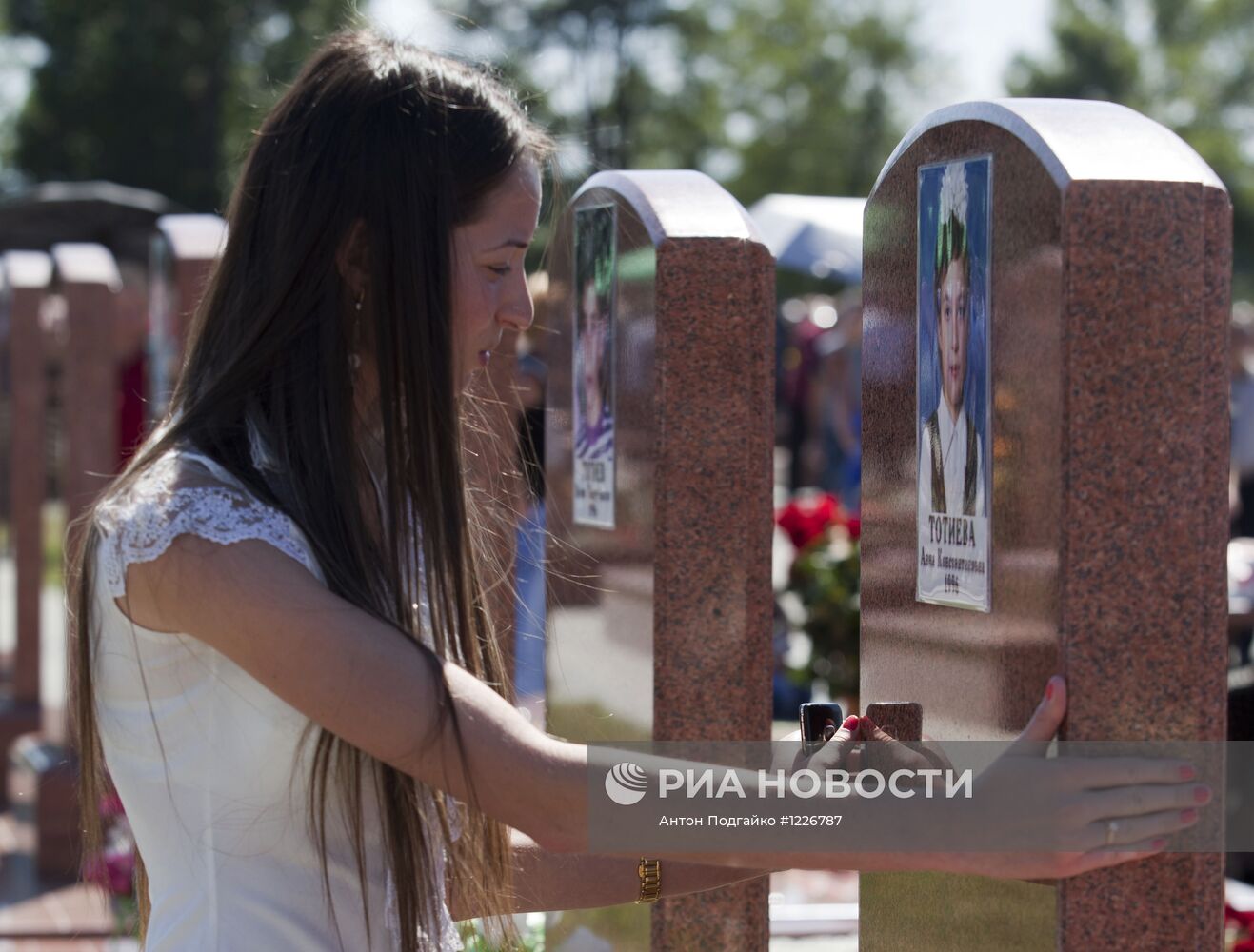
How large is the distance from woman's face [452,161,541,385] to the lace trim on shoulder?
12.8 inches

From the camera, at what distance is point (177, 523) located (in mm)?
1684

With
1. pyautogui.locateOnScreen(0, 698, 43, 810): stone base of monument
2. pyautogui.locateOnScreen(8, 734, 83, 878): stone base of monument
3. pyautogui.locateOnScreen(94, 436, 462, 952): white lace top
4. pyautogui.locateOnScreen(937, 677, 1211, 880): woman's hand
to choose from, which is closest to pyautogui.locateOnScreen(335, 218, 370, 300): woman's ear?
pyautogui.locateOnScreen(94, 436, 462, 952): white lace top

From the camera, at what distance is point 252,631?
5.40ft

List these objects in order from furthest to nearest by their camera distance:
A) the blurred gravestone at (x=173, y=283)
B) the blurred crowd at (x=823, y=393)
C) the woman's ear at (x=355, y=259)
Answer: the blurred crowd at (x=823, y=393) < the blurred gravestone at (x=173, y=283) < the woman's ear at (x=355, y=259)

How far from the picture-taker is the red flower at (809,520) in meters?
6.42

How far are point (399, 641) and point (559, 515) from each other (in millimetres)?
2025

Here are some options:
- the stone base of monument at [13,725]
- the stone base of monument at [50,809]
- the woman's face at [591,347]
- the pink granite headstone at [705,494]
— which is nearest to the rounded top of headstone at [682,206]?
the pink granite headstone at [705,494]

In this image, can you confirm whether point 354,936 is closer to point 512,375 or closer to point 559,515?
point 559,515

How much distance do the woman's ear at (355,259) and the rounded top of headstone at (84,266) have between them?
5.47 m

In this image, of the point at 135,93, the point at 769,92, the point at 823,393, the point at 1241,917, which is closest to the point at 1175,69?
the point at 769,92

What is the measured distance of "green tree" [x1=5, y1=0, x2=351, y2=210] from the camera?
111 feet

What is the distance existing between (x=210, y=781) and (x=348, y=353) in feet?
1.61

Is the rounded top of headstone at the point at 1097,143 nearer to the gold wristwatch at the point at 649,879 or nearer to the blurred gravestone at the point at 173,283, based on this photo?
the gold wristwatch at the point at 649,879

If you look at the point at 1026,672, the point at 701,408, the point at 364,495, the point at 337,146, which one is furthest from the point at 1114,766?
the point at 701,408
